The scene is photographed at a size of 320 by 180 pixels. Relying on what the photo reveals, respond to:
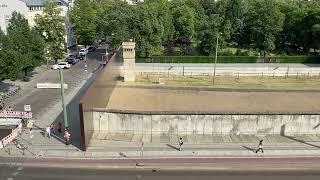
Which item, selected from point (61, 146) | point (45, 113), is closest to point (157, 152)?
point (61, 146)

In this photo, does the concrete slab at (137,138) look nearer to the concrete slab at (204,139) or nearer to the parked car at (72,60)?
the concrete slab at (204,139)

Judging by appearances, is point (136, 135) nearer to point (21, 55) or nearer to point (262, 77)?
point (21, 55)

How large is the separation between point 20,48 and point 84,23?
96.5 feet

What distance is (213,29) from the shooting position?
6619cm

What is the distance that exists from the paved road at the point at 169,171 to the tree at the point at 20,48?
65.6 ft

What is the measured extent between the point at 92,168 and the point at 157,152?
17.9 ft

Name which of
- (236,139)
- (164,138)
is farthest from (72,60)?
(236,139)

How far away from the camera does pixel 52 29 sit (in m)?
65.2

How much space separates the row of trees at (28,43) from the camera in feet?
148

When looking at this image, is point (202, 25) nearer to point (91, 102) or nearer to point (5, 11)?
point (5, 11)

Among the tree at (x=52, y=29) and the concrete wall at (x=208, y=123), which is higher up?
the tree at (x=52, y=29)

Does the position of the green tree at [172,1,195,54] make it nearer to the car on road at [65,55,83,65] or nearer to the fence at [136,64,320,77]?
the fence at [136,64,320,77]

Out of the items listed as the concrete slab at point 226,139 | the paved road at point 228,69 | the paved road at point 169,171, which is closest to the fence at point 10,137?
the paved road at point 169,171

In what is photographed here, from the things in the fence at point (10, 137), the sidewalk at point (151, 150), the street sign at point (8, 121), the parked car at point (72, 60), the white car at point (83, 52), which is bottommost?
the sidewalk at point (151, 150)
